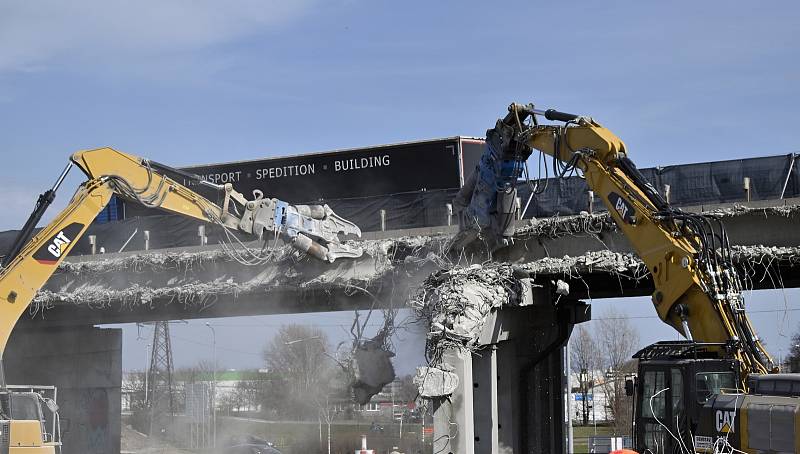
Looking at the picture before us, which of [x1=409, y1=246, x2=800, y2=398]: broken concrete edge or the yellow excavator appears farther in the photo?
[x1=409, y1=246, x2=800, y2=398]: broken concrete edge

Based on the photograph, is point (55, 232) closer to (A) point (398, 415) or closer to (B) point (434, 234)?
(B) point (434, 234)

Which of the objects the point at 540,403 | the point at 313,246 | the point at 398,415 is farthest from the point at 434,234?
the point at 398,415

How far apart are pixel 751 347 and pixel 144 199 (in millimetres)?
13884

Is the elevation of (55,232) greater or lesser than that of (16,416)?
greater

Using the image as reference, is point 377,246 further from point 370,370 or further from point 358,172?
point 358,172

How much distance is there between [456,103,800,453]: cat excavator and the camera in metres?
12.7

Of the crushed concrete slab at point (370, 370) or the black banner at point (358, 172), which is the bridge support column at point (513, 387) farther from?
the black banner at point (358, 172)

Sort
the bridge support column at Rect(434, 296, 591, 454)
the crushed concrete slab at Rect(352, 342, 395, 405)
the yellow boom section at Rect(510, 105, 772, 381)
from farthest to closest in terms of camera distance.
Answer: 1. the crushed concrete slab at Rect(352, 342, 395, 405)
2. the bridge support column at Rect(434, 296, 591, 454)
3. the yellow boom section at Rect(510, 105, 772, 381)

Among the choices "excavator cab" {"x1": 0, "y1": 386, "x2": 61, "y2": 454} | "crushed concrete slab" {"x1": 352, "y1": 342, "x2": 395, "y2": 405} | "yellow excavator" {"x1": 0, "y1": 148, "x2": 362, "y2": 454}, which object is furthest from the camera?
"crushed concrete slab" {"x1": 352, "y1": 342, "x2": 395, "y2": 405}

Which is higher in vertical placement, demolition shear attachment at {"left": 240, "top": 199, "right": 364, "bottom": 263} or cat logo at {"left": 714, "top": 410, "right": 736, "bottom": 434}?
demolition shear attachment at {"left": 240, "top": 199, "right": 364, "bottom": 263}

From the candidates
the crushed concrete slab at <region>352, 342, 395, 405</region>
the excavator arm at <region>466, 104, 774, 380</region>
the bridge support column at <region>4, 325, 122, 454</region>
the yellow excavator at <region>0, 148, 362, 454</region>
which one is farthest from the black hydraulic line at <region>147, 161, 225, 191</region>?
the bridge support column at <region>4, 325, 122, 454</region>

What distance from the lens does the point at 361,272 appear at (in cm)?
2473

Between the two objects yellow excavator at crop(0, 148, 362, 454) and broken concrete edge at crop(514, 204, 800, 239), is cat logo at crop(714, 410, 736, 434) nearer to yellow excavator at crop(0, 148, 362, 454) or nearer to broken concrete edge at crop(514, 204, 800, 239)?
broken concrete edge at crop(514, 204, 800, 239)

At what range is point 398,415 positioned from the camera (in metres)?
44.8
